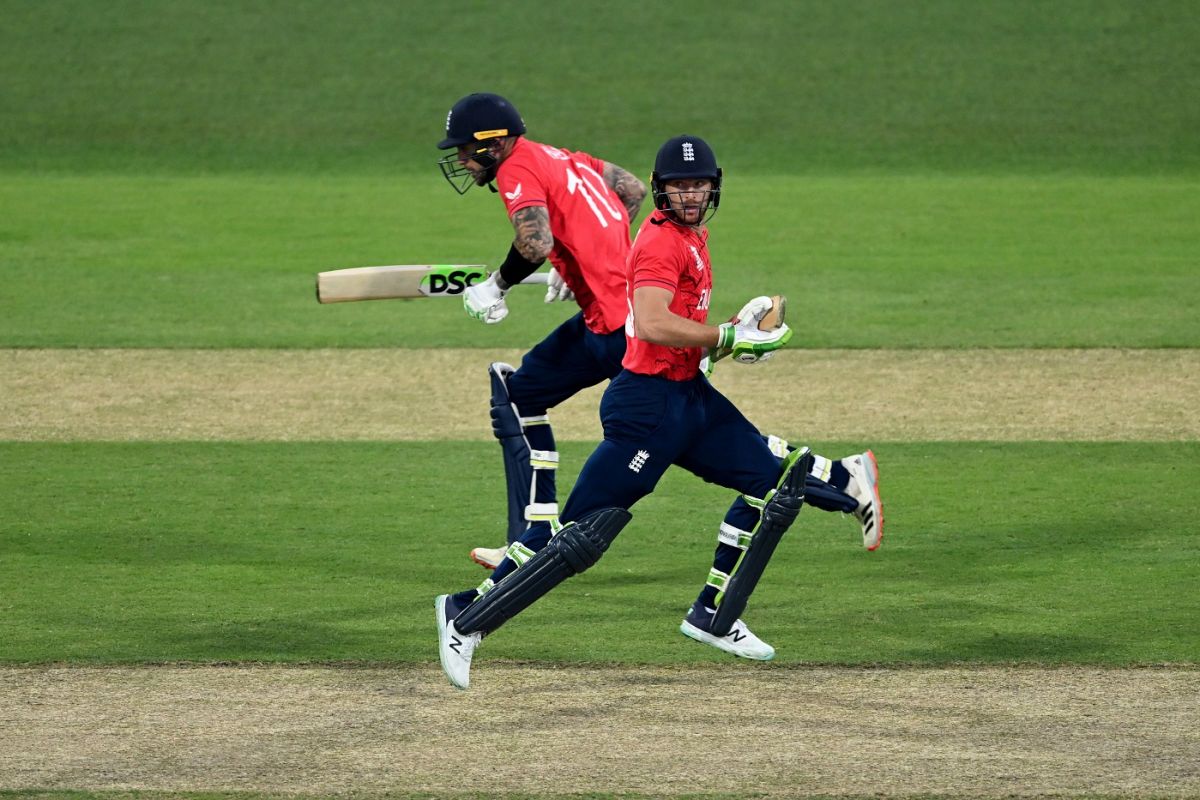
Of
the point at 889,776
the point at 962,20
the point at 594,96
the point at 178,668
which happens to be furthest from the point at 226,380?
the point at 962,20

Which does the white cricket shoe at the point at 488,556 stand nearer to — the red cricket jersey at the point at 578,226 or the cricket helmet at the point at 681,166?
the red cricket jersey at the point at 578,226

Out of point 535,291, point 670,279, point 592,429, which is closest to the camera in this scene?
point 670,279

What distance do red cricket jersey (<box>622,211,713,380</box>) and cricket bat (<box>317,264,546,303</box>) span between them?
2.22 metres

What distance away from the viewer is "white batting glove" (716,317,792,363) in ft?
21.3

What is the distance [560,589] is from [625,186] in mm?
2049

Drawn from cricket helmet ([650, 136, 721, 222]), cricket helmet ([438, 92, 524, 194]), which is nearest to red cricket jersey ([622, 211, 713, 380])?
cricket helmet ([650, 136, 721, 222])

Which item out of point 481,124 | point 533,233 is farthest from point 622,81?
point 533,233

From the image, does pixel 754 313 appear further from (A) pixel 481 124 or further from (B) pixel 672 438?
(A) pixel 481 124

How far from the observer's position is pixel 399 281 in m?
9.06

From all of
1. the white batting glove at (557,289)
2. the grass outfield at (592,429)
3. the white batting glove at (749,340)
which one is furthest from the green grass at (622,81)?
the white batting glove at (749,340)

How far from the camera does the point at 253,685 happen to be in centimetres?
651

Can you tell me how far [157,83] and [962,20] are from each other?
12851 millimetres

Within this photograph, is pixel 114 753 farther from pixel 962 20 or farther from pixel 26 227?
pixel 962 20

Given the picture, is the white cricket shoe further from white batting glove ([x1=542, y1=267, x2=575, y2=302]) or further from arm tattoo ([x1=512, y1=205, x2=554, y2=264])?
arm tattoo ([x1=512, y1=205, x2=554, y2=264])
